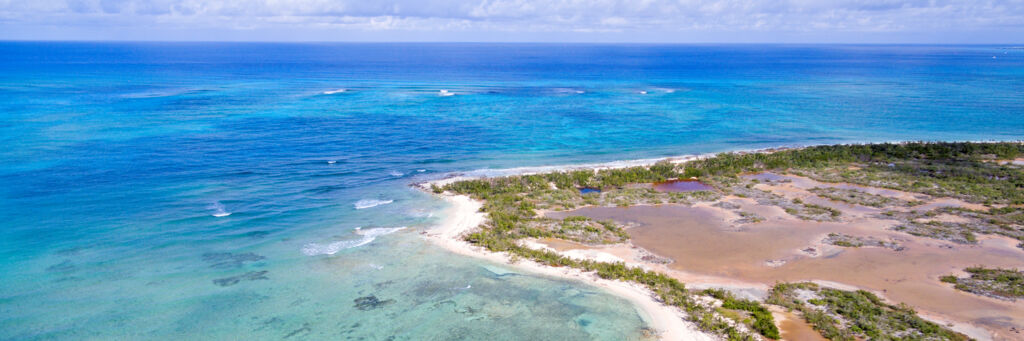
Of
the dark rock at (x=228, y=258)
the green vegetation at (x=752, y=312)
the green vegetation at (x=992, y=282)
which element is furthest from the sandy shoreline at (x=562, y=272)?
the green vegetation at (x=992, y=282)

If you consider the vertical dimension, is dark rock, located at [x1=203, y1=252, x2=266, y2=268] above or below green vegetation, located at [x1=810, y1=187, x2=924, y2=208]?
below

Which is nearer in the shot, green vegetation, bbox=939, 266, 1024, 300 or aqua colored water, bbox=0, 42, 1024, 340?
aqua colored water, bbox=0, 42, 1024, 340

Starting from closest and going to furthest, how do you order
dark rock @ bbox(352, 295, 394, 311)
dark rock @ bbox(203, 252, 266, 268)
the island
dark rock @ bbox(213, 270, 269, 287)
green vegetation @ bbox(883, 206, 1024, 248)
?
the island
dark rock @ bbox(352, 295, 394, 311)
dark rock @ bbox(213, 270, 269, 287)
dark rock @ bbox(203, 252, 266, 268)
green vegetation @ bbox(883, 206, 1024, 248)

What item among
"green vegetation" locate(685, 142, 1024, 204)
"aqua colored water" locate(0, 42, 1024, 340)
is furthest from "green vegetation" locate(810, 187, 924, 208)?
"aqua colored water" locate(0, 42, 1024, 340)

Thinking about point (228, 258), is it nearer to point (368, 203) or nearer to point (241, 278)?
point (241, 278)

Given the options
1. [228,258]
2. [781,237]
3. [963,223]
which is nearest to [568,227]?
[781,237]

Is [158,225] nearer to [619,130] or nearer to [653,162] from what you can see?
[653,162]

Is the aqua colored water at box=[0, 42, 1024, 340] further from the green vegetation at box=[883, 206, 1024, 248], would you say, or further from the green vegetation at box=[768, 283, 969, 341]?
the green vegetation at box=[883, 206, 1024, 248]

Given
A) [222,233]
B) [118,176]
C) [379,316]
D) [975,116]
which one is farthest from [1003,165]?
[118,176]
